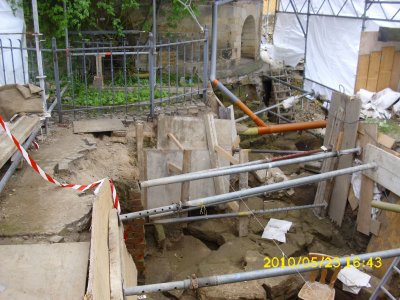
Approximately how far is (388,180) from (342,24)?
680 centimetres

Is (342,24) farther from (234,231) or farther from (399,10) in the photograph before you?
(234,231)

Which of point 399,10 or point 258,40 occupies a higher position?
point 399,10

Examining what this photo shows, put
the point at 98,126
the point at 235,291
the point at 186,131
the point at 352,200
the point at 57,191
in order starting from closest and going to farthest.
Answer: the point at 57,191 → the point at 235,291 → the point at 98,126 → the point at 352,200 → the point at 186,131

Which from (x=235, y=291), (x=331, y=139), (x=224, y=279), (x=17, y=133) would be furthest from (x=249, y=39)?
(x=224, y=279)

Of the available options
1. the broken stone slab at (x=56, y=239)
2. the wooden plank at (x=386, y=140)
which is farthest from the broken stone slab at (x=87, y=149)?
the wooden plank at (x=386, y=140)

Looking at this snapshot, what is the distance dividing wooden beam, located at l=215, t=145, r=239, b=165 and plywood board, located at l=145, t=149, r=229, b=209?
0.17 metres

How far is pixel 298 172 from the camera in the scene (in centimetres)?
906

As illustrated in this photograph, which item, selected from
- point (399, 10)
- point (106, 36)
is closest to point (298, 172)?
point (399, 10)

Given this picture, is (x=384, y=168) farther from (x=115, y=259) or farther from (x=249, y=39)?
(x=249, y=39)

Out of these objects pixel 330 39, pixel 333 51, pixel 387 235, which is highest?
pixel 330 39

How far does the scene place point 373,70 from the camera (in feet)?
36.0

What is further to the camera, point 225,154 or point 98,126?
point 98,126

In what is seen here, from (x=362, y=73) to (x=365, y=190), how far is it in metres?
5.39

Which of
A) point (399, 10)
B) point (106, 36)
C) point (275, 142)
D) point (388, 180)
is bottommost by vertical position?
point (275, 142)
